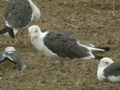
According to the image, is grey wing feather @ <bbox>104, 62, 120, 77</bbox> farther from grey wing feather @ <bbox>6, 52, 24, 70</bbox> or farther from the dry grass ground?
grey wing feather @ <bbox>6, 52, 24, 70</bbox>

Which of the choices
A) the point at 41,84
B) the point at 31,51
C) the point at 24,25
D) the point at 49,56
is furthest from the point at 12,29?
the point at 41,84

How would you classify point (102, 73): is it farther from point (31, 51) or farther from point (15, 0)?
point (15, 0)

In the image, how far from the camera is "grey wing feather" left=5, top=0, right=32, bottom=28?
12008mm

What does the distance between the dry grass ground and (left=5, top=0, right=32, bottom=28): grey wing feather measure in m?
0.45

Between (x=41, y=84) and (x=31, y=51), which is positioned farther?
(x=31, y=51)

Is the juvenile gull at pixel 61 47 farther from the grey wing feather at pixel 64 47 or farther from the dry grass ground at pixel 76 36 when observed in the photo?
the dry grass ground at pixel 76 36

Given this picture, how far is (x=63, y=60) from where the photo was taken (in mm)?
10414

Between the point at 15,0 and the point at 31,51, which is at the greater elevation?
the point at 15,0

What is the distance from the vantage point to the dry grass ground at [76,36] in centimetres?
896

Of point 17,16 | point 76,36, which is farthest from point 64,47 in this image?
point 76,36

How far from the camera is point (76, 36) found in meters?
12.5

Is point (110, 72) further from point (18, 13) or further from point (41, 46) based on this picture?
point (18, 13)

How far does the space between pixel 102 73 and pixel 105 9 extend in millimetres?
6455

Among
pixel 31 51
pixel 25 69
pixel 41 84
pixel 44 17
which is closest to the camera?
pixel 41 84
